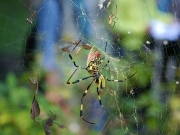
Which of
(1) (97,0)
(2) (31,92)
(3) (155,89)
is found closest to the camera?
(2) (31,92)

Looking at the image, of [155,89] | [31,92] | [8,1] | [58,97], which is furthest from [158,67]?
[8,1]

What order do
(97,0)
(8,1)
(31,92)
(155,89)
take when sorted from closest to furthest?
(31,92) → (97,0) → (155,89) → (8,1)

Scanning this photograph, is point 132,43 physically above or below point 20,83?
above

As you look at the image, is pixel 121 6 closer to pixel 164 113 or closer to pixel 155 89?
pixel 155 89

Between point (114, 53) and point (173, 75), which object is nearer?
point (114, 53)

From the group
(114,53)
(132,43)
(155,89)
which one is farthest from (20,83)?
(155,89)

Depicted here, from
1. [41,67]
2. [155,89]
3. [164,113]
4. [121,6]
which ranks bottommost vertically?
[164,113]

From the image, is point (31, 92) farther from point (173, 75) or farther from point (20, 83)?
point (173, 75)
